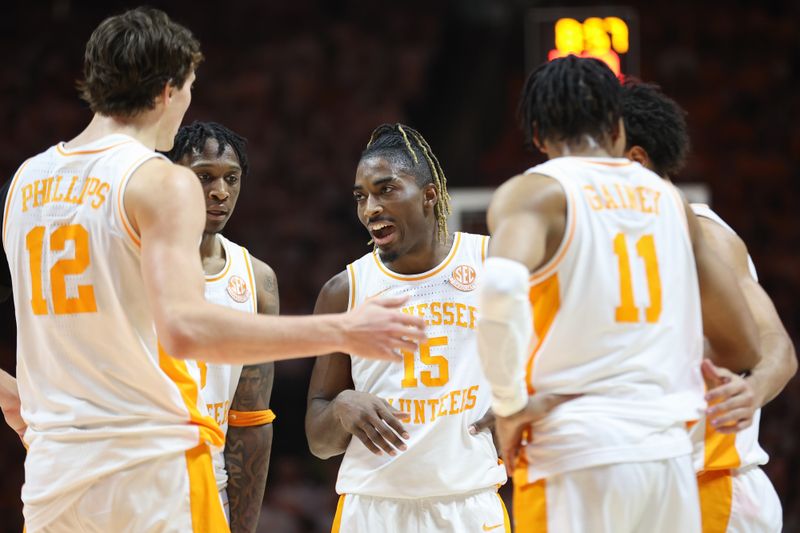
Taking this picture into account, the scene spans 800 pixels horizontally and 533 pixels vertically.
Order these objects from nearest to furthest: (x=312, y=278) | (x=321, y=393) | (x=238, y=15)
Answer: (x=321, y=393) < (x=312, y=278) < (x=238, y=15)

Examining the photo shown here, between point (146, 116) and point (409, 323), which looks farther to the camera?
point (146, 116)

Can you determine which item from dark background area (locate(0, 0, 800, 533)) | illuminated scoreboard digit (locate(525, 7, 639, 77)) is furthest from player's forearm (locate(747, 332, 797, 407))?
dark background area (locate(0, 0, 800, 533))

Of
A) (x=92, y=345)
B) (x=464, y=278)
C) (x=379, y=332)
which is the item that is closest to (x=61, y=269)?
(x=92, y=345)

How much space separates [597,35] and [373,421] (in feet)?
15.0

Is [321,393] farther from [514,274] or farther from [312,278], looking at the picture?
[312,278]

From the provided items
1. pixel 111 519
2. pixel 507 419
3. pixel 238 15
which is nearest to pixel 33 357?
pixel 111 519

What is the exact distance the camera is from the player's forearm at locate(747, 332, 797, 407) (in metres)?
3.12

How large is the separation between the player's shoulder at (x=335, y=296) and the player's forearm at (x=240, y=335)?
1266 mm

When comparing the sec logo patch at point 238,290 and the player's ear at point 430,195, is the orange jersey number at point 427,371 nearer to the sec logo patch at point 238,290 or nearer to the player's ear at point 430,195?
the player's ear at point 430,195

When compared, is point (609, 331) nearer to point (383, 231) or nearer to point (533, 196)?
point (533, 196)

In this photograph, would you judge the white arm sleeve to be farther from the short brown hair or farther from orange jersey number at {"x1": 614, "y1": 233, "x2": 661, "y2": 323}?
the short brown hair

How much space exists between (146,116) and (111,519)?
1.06 meters

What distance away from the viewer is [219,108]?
30.6ft

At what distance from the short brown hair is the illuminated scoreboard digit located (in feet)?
15.9
